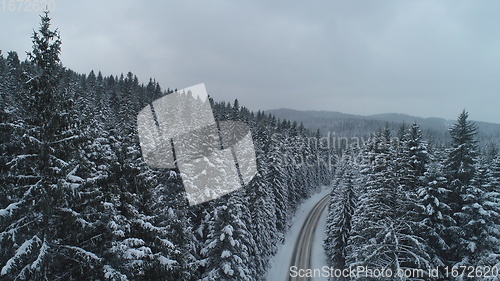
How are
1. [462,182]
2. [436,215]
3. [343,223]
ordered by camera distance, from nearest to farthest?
[436,215] → [462,182] → [343,223]

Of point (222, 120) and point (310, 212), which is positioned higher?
point (222, 120)

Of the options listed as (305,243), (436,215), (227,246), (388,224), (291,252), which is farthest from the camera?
(305,243)

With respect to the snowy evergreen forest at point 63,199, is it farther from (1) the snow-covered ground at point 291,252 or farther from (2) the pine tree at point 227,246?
(1) the snow-covered ground at point 291,252

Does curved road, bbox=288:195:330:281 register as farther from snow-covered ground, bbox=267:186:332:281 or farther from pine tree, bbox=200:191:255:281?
pine tree, bbox=200:191:255:281

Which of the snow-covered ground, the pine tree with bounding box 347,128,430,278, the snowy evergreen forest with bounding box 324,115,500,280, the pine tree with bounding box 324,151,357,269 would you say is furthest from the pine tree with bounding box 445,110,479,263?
the snow-covered ground

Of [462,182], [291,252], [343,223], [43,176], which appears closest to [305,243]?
[291,252]

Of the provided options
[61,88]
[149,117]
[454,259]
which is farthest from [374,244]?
[149,117]

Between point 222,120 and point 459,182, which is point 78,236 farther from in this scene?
point 222,120

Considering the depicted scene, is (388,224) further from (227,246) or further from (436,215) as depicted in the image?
(227,246)

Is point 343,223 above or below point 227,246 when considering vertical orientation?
below
